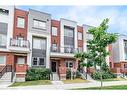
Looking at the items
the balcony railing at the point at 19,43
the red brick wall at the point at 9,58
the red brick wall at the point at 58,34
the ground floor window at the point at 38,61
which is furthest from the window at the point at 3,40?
the red brick wall at the point at 58,34

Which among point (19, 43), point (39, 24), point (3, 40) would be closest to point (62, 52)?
point (39, 24)

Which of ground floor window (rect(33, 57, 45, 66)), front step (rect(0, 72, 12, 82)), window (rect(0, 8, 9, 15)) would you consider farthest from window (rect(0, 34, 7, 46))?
ground floor window (rect(33, 57, 45, 66))

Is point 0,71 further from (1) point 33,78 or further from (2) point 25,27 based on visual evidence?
(2) point 25,27

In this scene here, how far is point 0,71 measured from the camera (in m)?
16.6

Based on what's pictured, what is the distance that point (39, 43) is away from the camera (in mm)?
19844

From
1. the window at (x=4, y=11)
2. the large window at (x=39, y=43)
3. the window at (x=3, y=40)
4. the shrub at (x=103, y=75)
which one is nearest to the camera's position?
the window at (x=3, y=40)

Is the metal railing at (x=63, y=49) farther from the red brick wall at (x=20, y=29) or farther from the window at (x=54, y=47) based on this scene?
the red brick wall at (x=20, y=29)

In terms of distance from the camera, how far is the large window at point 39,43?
19562 mm

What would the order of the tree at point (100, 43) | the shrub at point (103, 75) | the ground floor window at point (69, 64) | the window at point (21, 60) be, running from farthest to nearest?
the ground floor window at point (69, 64) < the shrub at point (103, 75) < the window at point (21, 60) < the tree at point (100, 43)

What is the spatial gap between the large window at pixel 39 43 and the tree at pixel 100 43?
10.8 m

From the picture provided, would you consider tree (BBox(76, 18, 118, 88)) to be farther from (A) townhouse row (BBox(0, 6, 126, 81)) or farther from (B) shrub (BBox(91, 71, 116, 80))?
(B) shrub (BBox(91, 71, 116, 80))

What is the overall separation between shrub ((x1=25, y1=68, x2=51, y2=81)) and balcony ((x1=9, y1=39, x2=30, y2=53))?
2020mm

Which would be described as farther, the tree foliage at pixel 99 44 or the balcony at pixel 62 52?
the balcony at pixel 62 52
